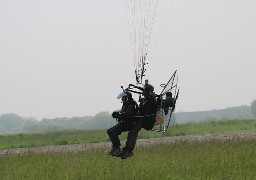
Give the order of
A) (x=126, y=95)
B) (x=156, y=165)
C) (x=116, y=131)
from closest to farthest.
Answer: (x=126, y=95)
(x=116, y=131)
(x=156, y=165)

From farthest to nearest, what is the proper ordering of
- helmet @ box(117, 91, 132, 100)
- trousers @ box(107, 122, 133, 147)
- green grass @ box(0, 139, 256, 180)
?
green grass @ box(0, 139, 256, 180), trousers @ box(107, 122, 133, 147), helmet @ box(117, 91, 132, 100)

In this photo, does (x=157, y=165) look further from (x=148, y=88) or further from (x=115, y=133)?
(x=148, y=88)

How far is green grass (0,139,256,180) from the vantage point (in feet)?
40.9

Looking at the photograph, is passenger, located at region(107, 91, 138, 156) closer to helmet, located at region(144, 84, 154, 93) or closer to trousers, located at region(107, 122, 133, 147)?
trousers, located at region(107, 122, 133, 147)

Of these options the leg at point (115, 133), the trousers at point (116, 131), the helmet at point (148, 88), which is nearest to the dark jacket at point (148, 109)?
the helmet at point (148, 88)

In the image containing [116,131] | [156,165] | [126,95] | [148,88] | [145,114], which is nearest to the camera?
[148,88]

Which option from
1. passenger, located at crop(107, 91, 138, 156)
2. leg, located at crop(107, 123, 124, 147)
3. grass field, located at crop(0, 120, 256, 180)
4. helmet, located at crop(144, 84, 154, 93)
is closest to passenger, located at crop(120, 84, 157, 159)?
helmet, located at crop(144, 84, 154, 93)

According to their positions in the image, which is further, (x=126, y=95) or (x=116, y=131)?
(x=116, y=131)

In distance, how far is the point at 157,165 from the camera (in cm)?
1426

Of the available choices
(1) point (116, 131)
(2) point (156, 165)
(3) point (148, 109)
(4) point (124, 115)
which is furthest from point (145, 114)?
(2) point (156, 165)

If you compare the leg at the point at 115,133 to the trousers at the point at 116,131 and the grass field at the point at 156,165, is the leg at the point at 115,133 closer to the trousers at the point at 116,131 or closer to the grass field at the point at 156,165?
→ the trousers at the point at 116,131

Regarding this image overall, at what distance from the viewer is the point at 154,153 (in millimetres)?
17734

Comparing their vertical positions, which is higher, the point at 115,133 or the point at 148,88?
the point at 148,88

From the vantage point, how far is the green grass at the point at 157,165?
12455mm
